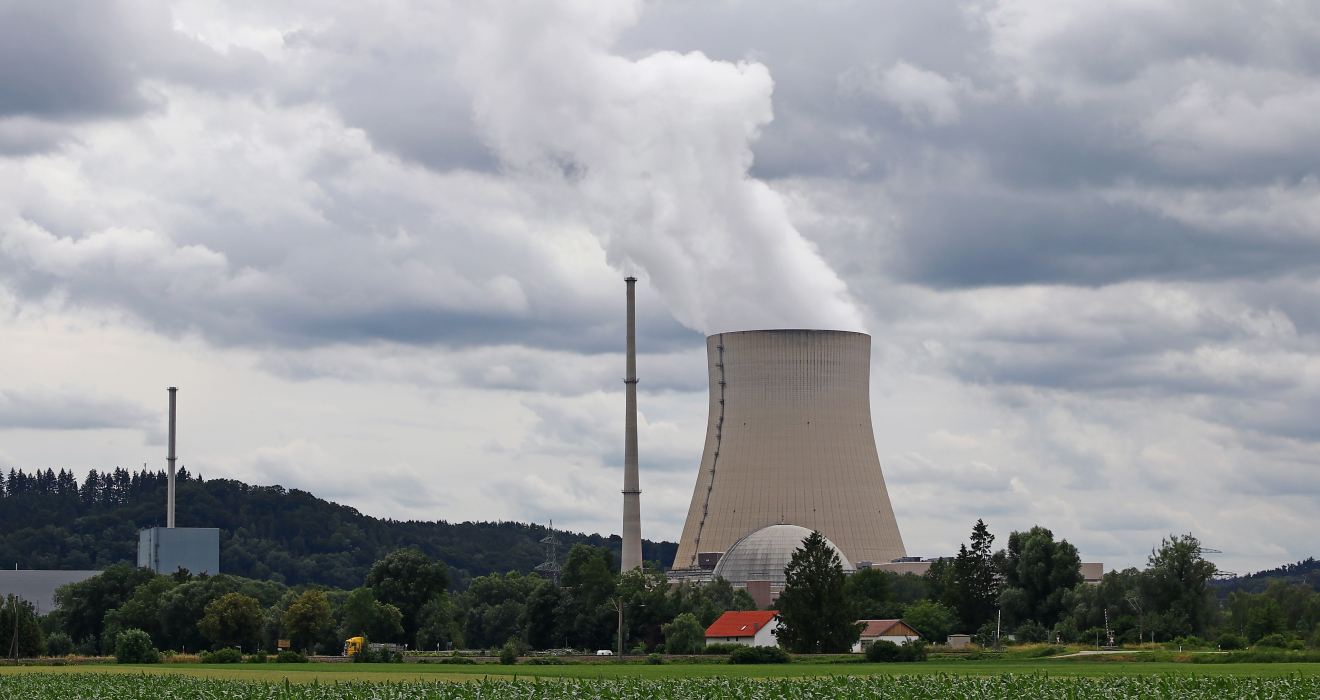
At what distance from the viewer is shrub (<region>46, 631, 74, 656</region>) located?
58031mm

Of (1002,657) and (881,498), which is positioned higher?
(881,498)

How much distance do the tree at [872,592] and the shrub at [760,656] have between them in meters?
16.4

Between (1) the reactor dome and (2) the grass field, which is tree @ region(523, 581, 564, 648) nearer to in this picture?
(1) the reactor dome

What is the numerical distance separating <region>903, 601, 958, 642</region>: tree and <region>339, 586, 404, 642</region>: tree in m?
19.1

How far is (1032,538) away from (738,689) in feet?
128

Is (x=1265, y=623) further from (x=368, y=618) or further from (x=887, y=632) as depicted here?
(x=368, y=618)

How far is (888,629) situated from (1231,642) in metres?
10.7

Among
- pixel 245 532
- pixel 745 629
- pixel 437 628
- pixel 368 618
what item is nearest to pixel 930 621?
pixel 745 629

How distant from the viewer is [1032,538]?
194ft

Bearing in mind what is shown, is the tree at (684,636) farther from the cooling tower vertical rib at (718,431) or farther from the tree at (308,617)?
the tree at (308,617)

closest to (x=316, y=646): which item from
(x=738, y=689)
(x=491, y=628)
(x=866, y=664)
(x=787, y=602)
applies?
(x=491, y=628)

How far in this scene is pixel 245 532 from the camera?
14875 centimetres

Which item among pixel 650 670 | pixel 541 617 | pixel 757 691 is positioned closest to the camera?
pixel 757 691

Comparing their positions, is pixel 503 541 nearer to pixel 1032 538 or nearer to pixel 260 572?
pixel 260 572
